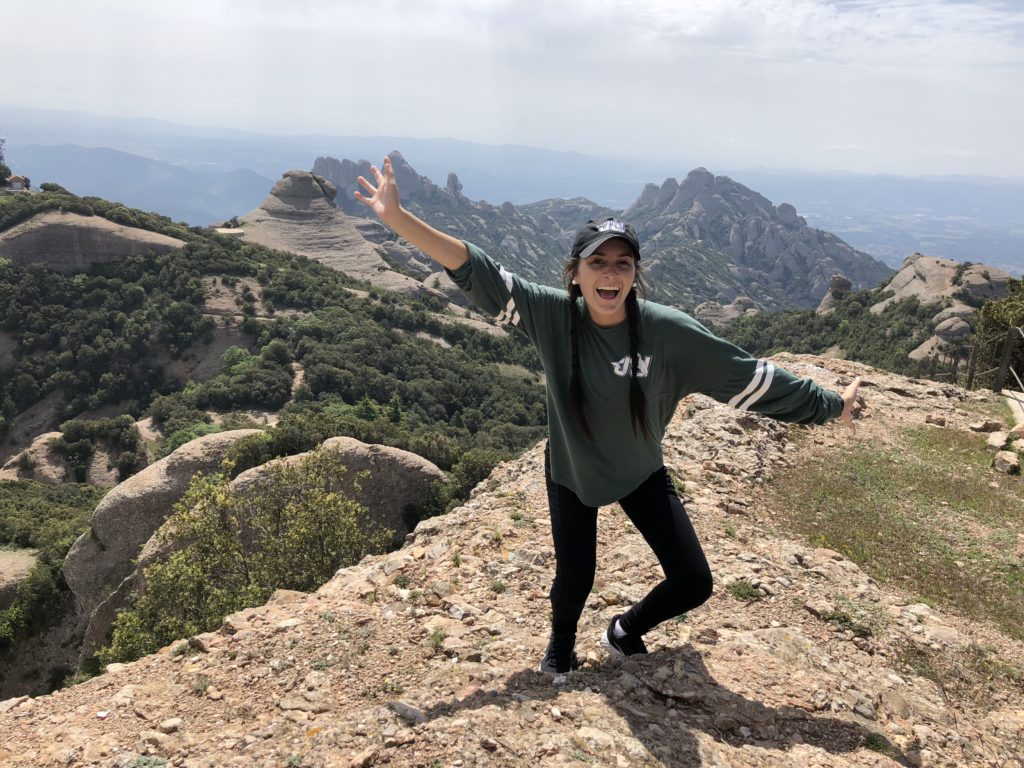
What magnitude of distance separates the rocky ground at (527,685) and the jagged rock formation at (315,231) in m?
98.1

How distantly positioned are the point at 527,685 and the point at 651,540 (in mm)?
1547

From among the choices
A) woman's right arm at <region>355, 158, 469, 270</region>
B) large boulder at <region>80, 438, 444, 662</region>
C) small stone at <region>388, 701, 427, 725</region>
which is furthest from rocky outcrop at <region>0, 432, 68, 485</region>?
woman's right arm at <region>355, 158, 469, 270</region>

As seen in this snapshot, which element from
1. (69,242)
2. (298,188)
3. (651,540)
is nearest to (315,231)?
(298,188)

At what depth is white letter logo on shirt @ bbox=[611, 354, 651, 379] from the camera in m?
3.67

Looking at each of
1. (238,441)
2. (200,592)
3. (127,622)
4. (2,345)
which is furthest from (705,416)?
(2,345)

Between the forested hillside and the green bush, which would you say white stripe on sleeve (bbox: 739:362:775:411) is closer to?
the green bush

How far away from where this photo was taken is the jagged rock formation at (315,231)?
109 m

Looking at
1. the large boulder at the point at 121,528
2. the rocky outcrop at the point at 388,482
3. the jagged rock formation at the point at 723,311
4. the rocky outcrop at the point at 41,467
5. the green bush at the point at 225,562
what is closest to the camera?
the green bush at the point at 225,562

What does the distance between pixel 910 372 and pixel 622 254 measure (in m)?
70.0

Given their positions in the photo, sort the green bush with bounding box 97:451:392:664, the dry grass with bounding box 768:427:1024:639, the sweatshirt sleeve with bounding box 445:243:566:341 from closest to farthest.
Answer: the sweatshirt sleeve with bounding box 445:243:566:341
the dry grass with bounding box 768:427:1024:639
the green bush with bounding box 97:451:392:664

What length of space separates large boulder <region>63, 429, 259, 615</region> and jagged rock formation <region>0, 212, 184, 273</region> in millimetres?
61943

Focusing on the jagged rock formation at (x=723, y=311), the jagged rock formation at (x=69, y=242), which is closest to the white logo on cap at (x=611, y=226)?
the jagged rock formation at (x=69, y=242)

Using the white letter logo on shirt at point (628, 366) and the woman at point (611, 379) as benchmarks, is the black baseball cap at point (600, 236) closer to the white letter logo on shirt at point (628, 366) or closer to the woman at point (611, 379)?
the woman at point (611, 379)

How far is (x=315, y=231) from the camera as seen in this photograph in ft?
388
